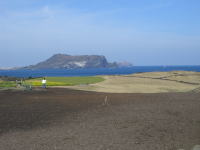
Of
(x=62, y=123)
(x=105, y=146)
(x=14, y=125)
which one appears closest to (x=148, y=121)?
(x=62, y=123)

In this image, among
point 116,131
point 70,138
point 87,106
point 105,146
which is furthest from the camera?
point 87,106

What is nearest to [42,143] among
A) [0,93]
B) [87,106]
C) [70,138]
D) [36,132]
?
[70,138]

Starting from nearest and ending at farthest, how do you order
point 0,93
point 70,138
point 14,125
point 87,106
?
1. point 70,138
2. point 14,125
3. point 87,106
4. point 0,93

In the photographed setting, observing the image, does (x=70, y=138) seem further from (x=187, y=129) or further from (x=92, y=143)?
(x=187, y=129)

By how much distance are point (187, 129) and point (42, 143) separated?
701cm

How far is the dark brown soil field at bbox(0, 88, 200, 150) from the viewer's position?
13.7 meters

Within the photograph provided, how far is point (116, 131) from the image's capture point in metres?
16.0

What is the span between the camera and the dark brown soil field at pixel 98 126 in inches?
541

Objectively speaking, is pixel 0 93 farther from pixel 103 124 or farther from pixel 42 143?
pixel 42 143

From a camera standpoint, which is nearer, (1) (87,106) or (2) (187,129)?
(2) (187,129)

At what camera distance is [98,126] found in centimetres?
1722

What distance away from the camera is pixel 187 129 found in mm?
16672

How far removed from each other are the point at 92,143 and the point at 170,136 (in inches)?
140

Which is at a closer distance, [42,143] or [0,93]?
[42,143]
